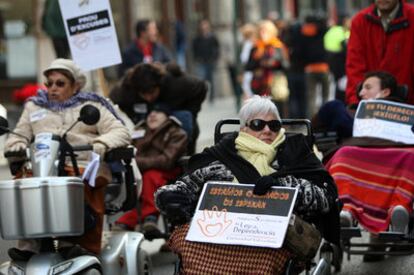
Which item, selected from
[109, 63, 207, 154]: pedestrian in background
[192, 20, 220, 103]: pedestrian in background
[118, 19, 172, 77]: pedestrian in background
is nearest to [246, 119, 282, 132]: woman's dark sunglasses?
[109, 63, 207, 154]: pedestrian in background

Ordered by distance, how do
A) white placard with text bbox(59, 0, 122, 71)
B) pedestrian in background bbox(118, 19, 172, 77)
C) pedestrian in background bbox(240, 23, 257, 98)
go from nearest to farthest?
white placard with text bbox(59, 0, 122, 71) → pedestrian in background bbox(118, 19, 172, 77) → pedestrian in background bbox(240, 23, 257, 98)

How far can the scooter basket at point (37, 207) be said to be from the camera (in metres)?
7.79

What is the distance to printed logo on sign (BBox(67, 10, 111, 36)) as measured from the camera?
10.9 meters

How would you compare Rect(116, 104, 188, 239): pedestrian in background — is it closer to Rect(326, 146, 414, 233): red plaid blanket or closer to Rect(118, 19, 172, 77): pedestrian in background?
Rect(326, 146, 414, 233): red plaid blanket

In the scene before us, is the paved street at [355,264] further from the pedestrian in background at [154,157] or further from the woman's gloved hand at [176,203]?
the woman's gloved hand at [176,203]

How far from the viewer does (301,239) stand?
7.29 metres

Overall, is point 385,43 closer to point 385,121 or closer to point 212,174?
point 385,121

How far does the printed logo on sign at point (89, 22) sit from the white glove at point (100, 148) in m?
2.16

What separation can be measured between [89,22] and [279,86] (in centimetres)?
1190

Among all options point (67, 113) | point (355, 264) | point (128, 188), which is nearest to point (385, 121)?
point (355, 264)

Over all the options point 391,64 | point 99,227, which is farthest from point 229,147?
point 391,64

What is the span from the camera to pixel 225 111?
1172 inches

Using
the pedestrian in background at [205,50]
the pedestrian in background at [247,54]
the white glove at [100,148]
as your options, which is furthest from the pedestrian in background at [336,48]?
the white glove at [100,148]

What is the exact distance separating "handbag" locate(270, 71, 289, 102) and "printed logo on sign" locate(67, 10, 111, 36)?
11608mm
